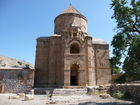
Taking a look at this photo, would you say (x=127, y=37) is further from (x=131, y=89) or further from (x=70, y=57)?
(x=70, y=57)

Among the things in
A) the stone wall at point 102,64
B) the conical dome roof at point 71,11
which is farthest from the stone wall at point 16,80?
the conical dome roof at point 71,11

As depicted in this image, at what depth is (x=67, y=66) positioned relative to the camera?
78.8ft

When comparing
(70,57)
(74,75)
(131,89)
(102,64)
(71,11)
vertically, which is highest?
(71,11)

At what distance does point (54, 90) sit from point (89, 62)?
338 inches

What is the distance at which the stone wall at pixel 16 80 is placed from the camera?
23.2 meters

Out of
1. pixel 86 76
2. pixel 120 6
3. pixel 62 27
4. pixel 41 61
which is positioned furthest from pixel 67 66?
pixel 120 6

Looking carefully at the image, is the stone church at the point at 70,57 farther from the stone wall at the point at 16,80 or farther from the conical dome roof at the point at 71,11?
the stone wall at the point at 16,80

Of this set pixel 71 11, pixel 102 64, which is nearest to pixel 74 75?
pixel 102 64

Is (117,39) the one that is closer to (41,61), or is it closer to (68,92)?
(68,92)

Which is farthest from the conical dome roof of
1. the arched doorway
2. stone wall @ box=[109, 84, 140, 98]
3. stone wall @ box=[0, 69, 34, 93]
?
stone wall @ box=[109, 84, 140, 98]

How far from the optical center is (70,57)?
24.5 metres

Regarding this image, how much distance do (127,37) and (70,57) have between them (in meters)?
12.4

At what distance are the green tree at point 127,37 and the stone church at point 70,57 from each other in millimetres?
10675

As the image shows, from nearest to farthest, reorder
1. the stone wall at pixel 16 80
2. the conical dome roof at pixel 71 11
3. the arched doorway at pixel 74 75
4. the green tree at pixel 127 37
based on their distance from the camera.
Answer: the green tree at pixel 127 37 < the stone wall at pixel 16 80 < the arched doorway at pixel 74 75 < the conical dome roof at pixel 71 11
